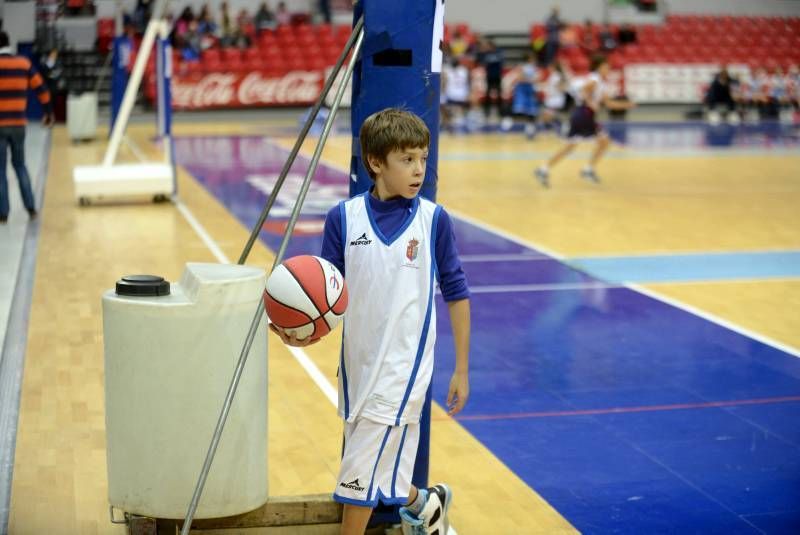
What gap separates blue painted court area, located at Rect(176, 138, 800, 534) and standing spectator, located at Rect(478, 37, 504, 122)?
69.4 ft

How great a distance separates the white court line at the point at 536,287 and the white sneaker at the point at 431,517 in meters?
5.76

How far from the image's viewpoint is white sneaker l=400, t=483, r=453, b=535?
15.3 feet

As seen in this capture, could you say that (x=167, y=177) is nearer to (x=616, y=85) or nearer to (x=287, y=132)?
(x=287, y=132)

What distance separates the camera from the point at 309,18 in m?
34.9

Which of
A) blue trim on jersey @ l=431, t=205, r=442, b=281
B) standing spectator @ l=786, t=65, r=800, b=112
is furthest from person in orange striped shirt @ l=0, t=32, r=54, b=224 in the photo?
standing spectator @ l=786, t=65, r=800, b=112

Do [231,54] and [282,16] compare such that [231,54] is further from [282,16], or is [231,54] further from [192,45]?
[282,16]

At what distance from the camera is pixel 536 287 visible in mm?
10703

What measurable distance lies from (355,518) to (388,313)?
81 centimetres

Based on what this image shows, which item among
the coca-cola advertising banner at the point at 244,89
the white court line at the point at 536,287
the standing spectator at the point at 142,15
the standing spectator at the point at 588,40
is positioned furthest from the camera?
the standing spectator at the point at 588,40

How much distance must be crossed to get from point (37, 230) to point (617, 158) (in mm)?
12858

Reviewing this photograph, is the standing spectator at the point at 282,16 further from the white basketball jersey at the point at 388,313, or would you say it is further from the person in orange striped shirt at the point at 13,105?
the white basketball jersey at the point at 388,313

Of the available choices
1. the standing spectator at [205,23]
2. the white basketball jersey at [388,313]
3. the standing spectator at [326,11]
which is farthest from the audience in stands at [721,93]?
the white basketball jersey at [388,313]

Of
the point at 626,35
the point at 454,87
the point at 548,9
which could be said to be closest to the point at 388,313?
the point at 454,87

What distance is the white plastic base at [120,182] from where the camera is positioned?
15.3 meters
